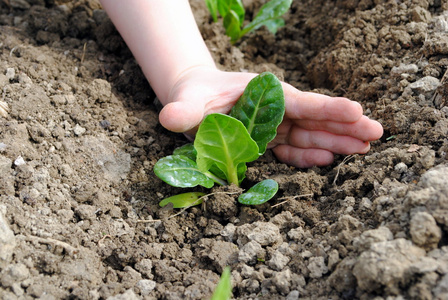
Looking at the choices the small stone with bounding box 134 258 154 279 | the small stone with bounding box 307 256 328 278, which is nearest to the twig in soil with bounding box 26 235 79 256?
the small stone with bounding box 134 258 154 279

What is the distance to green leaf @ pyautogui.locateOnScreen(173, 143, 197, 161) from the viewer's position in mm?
1736

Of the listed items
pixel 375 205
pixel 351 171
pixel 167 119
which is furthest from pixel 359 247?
pixel 167 119

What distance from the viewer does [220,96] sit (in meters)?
1.76

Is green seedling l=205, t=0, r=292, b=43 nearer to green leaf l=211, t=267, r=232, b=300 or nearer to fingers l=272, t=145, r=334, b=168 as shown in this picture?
fingers l=272, t=145, r=334, b=168

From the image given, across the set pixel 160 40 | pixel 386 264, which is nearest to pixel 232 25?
pixel 160 40

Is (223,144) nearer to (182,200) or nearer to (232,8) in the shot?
(182,200)

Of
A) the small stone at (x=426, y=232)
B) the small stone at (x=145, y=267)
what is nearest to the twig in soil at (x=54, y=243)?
the small stone at (x=145, y=267)

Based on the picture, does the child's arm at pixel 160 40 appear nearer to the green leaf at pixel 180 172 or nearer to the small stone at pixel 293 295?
the green leaf at pixel 180 172

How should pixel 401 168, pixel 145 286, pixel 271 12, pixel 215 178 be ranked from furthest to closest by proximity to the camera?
1. pixel 271 12
2. pixel 215 178
3. pixel 401 168
4. pixel 145 286

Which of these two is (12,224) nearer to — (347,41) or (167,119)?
(167,119)

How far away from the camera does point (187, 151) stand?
5.74 ft

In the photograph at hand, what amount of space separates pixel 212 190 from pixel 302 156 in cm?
38

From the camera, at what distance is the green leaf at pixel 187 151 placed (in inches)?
68.4

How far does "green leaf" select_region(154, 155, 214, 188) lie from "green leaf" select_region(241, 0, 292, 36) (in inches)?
38.2
